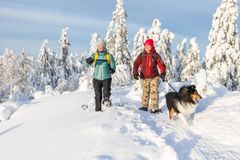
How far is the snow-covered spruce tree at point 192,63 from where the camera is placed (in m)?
42.2

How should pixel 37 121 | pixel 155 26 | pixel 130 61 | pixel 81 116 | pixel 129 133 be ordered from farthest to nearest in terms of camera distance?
1. pixel 130 61
2. pixel 155 26
3. pixel 37 121
4. pixel 81 116
5. pixel 129 133

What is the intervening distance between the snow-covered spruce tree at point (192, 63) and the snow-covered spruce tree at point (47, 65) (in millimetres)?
18609

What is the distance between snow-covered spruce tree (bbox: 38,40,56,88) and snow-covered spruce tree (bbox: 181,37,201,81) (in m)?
18.6

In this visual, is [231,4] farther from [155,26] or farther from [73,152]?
[73,152]

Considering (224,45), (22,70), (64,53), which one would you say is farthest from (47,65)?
(224,45)

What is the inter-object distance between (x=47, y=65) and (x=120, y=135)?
4464 cm

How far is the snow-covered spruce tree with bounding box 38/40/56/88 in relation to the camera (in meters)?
48.8

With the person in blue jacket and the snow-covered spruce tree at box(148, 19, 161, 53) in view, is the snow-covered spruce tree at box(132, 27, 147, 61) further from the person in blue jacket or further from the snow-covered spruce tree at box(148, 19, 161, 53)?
the person in blue jacket

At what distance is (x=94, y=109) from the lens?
10.6 meters

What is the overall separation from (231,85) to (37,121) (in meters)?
20.9

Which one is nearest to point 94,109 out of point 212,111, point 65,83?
point 212,111

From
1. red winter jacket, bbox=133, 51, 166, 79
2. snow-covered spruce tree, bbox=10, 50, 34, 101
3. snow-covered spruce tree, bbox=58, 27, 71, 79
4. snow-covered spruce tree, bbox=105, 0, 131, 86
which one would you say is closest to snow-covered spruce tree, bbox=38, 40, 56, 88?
snow-covered spruce tree, bbox=58, 27, 71, 79

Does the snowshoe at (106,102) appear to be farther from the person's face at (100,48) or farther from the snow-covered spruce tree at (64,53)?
the snow-covered spruce tree at (64,53)

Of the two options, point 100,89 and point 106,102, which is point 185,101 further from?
point 100,89
